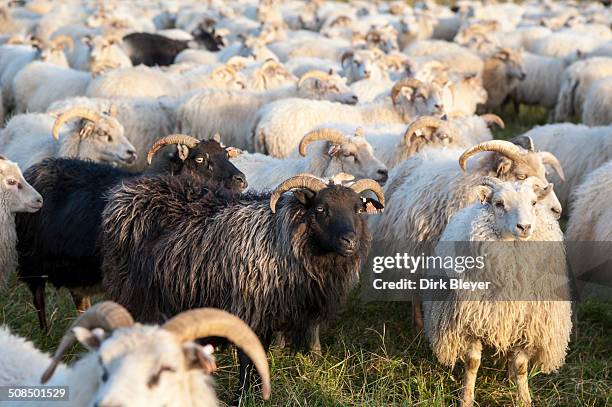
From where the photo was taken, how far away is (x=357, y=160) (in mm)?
6781

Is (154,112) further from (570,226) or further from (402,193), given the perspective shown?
(570,226)

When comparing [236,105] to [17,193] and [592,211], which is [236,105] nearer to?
[17,193]

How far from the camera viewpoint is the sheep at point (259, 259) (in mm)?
4656

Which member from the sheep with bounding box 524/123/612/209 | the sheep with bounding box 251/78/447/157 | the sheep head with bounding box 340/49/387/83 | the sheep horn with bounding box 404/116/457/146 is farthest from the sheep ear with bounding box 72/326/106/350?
the sheep head with bounding box 340/49/387/83

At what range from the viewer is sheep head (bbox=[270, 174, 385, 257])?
452 centimetres

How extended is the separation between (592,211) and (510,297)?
1.77 m

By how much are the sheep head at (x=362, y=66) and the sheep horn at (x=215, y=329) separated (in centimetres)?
873

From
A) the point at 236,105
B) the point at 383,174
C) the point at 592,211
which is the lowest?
the point at 236,105

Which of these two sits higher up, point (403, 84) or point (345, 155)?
point (345, 155)

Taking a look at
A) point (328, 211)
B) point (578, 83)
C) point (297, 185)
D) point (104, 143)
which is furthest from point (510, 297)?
point (578, 83)

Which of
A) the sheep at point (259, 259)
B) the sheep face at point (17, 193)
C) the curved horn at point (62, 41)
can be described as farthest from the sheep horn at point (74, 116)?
the curved horn at point (62, 41)

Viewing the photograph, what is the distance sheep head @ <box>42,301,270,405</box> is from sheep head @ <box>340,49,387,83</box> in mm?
8771

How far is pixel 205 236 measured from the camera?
4805mm

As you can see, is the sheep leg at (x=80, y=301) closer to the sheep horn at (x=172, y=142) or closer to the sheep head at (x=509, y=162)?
the sheep horn at (x=172, y=142)
